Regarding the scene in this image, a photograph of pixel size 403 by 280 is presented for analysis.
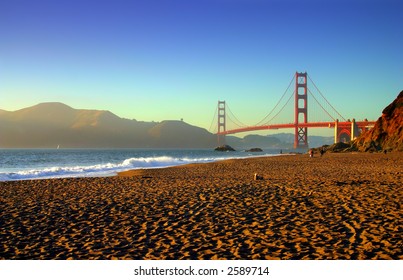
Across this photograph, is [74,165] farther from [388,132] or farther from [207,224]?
[388,132]

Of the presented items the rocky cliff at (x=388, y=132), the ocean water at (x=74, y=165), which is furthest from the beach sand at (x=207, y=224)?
the rocky cliff at (x=388, y=132)

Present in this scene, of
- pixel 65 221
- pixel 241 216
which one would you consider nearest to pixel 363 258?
pixel 241 216

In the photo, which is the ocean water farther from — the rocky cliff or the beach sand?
the rocky cliff

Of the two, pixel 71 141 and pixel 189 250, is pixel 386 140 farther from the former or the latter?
pixel 71 141

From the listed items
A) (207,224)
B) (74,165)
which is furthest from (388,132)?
(207,224)

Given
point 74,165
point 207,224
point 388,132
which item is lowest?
point 74,165

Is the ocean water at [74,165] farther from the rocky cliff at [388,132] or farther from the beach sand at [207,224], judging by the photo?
the rocky cliff at [388,132]
